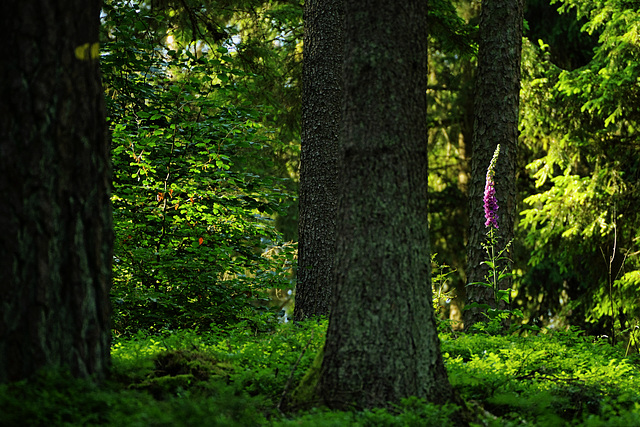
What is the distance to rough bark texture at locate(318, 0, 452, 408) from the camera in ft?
11.0

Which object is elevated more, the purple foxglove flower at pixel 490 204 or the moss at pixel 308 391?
the purple foxglove flower at pixel 490 204

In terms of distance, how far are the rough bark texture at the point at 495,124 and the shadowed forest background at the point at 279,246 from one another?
1.36 ft

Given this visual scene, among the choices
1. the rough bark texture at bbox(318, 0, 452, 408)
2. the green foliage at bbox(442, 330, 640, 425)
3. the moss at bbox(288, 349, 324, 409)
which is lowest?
the green foliage at bbox(442, 330, 640, 425)

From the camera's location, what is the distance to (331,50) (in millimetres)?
6766

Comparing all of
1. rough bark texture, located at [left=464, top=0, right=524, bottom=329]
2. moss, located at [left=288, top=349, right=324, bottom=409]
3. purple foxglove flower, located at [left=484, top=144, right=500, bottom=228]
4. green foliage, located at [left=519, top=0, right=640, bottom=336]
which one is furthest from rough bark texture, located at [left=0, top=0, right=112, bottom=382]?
green foliage, located at [left=519, top=0, right=640, bottom=336]

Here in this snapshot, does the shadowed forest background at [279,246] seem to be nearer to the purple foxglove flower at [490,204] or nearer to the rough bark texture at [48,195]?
the rough bark texture at [48,195]

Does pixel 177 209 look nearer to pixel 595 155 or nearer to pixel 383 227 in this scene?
pixel 383 227

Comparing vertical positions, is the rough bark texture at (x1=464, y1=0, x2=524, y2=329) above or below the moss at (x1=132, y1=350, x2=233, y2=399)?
above

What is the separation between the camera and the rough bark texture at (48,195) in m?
2.85

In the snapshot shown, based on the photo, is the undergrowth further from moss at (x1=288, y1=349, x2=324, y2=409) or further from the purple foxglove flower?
the purple foxglove flower

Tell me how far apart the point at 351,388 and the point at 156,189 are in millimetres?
3983

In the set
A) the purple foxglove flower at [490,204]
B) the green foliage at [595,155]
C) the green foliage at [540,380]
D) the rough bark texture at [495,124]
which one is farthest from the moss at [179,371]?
the green foliage at [595,155]

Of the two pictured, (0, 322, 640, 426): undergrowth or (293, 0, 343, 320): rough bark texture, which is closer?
(0, 322, 640, 426): undergrowth

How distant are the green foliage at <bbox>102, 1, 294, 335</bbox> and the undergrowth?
683 millimetres
